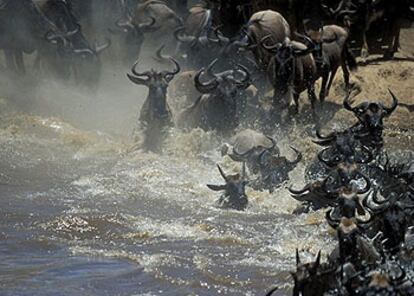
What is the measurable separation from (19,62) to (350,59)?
6.28 metres

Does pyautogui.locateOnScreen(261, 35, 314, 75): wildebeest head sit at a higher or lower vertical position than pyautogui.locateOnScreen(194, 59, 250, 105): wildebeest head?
higher

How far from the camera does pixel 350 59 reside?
61.1 feet

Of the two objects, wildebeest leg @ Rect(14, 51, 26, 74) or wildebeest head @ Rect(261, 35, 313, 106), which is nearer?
wildebeest head @ Rect(261, 35, 313, 106)

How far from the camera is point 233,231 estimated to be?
→ 34.6ft

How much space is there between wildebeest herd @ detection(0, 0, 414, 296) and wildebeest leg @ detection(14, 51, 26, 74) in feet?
0.08

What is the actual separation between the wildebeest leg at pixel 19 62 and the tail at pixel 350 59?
6.10 metres

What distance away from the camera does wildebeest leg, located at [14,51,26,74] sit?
18.8 m

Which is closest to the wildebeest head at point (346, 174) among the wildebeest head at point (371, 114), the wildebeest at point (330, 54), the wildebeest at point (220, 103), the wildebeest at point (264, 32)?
the wildebeest head at point (371, 114)

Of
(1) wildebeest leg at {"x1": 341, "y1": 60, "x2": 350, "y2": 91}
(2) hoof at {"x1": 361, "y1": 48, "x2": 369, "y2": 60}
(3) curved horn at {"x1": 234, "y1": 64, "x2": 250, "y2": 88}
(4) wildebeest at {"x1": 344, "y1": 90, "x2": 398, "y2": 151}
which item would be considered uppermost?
(2) hoof at {"x1": 361, "y1": 48, "x2": 369, "y2": 60}

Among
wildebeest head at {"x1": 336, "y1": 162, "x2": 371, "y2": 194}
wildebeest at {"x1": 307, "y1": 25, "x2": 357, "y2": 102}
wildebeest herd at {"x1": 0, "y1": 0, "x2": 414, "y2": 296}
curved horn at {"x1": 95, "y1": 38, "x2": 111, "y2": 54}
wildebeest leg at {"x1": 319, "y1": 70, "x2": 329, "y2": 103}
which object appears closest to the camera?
wildebeest herd at {"x1": 0, "y1": 0, "x2": 414, "y2": 296}

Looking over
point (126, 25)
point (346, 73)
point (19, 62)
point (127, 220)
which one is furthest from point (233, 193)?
point (126, 25)

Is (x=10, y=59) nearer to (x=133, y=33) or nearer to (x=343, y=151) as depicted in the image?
(x=133, y=33)

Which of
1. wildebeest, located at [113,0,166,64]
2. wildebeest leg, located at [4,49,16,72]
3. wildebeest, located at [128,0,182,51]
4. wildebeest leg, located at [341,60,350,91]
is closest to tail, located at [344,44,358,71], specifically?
wildebeest leg, located at [341,60,350,91]

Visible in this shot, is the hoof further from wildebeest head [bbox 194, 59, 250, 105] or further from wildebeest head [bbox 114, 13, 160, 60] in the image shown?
wildebeest head [bbox 194, 59, 250, 105]
